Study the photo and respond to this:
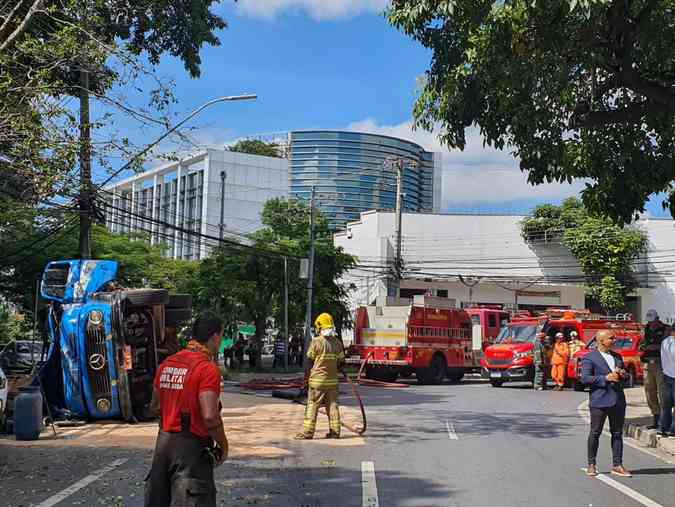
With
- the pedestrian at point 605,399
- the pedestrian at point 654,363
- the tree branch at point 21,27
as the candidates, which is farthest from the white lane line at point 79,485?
the pedestrian at point 654,363

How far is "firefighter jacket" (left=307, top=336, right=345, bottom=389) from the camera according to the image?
11828 millimetres

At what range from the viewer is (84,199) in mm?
16703

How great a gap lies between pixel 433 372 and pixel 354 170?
4082 cm

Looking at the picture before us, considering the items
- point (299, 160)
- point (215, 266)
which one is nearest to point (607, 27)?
point (215, 266)

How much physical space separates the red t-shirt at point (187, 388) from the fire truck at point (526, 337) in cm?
2152

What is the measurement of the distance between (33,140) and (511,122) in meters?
6.79

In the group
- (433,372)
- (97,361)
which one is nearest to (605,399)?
(97,361)

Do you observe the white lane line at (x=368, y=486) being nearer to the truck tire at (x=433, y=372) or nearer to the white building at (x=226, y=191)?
the truck tire at (x=433, y=372)

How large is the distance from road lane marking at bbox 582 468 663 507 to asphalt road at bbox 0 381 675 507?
12 mm

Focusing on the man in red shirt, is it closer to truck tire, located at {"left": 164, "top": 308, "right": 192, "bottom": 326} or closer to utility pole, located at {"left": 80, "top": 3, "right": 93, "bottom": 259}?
utility pole, located at {"left": 80, "top": 3, "right": 93, "bottom": 259}

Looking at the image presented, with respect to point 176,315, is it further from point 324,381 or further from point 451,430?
point 451,430

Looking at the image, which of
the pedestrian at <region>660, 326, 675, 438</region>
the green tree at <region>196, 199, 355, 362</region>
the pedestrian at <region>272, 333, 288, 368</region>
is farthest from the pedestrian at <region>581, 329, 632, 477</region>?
the pedestrian at <region>272, 333, 288, 368</region>

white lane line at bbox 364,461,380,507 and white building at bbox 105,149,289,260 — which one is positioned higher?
white building at bbox 105,149,289,260

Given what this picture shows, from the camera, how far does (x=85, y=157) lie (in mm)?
12164
